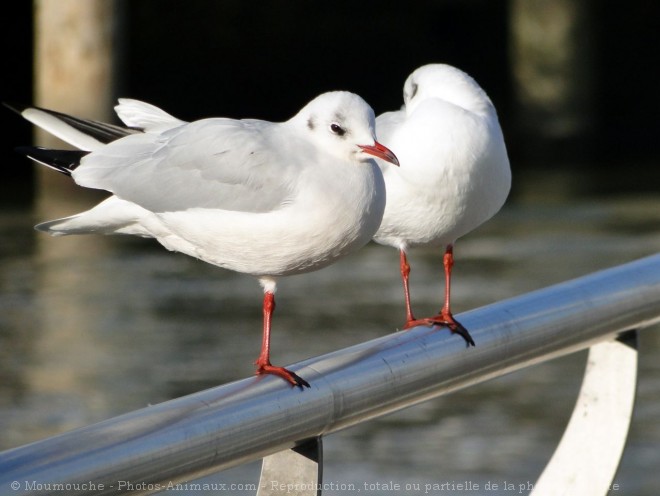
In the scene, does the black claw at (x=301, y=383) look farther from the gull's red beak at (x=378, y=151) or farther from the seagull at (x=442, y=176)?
the seagull at (x=442, y=176)

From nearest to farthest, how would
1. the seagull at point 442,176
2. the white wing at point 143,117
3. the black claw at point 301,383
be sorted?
the black claw at point 301,383 → the white wing at point 143,117 → the seagull at point 442,176

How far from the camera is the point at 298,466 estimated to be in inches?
74.9

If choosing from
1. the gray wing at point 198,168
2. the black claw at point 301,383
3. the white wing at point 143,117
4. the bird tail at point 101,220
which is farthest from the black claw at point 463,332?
the white wing at point 143,117

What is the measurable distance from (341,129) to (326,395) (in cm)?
82

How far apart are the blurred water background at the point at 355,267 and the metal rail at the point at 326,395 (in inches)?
117

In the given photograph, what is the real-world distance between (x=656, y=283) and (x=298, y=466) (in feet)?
3.03

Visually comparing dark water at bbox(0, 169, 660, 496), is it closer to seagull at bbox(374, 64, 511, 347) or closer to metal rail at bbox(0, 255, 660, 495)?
seagull at bbox(374, 64, 511, 347)

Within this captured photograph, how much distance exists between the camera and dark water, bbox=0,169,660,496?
5848 mm

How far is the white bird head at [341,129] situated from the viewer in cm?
260

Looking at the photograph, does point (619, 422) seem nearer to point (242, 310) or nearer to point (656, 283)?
point (656, 283)

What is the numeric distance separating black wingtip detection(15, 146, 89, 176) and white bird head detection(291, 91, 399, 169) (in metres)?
0.47

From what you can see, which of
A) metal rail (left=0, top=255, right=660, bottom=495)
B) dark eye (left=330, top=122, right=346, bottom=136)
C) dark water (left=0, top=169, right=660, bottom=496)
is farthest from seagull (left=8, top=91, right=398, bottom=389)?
dark water (left=0, top=169, right=660, bottom=496)

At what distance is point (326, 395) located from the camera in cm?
189

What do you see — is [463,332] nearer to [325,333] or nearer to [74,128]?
[74,128]
